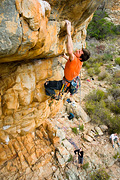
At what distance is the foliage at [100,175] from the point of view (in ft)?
11.5

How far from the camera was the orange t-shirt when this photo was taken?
2.35m

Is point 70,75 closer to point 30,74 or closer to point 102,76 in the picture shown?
point 30,74

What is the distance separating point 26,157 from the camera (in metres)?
3.23

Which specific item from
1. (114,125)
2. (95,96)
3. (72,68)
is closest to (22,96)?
(72,68)

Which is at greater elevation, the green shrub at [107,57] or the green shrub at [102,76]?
the green shrub at [107,57]

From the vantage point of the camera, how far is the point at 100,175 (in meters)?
3.54

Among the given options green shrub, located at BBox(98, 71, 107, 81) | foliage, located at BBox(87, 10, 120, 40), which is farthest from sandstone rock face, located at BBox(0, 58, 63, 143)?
foliage, located at BBox(87, 10, 120, 40)

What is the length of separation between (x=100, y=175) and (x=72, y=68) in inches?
132

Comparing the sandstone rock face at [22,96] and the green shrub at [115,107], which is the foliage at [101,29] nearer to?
the green shrub at [115,107]

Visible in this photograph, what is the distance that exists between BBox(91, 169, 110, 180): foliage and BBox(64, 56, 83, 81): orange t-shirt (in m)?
3.05

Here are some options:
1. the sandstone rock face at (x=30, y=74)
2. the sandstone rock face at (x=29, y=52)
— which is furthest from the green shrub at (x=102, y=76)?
the sandstone rock face at (x=29, y=52)

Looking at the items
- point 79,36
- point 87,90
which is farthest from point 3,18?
point 87,90

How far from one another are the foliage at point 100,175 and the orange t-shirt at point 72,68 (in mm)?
3054

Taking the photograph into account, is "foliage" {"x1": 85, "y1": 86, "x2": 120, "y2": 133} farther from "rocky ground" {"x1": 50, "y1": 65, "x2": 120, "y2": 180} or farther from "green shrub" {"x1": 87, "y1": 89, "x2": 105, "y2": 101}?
"rocky ground" {"x1": 50, "y1": 65, "x2": 120, "y2": 180}
